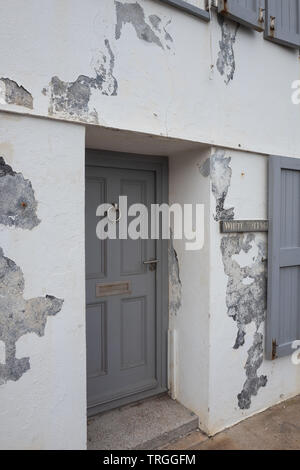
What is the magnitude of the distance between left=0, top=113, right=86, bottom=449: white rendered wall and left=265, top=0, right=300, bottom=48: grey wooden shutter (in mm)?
1754

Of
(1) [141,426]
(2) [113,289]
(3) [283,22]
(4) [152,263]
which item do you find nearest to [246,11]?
(3) [283,22]

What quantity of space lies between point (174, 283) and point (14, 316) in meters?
1.31

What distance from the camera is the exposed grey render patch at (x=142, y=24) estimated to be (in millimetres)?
1776

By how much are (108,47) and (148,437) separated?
238 centimetres

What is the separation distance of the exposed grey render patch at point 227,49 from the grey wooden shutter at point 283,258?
0.70m

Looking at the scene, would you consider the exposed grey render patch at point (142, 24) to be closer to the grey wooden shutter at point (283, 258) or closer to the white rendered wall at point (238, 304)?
the white rendered wall at point (238, 304)

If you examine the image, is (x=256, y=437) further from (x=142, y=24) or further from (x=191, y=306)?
(x=142, y=24)

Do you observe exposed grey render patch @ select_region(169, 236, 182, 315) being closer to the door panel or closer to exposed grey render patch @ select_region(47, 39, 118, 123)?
the door panel

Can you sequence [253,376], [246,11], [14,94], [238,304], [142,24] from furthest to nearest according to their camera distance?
[253,376]
[238,304]
[246,11]
[142,24]
[14,94]

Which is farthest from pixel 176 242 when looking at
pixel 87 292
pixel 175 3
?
pixel 175 3

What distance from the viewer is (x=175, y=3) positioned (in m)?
1.92

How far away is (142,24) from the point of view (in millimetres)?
1849

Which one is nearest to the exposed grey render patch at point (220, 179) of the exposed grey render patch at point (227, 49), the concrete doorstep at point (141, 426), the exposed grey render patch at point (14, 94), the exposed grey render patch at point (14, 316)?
the exposed grey render patch at point (227, 49)
